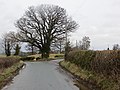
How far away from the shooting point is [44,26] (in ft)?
273

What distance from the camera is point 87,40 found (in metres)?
119

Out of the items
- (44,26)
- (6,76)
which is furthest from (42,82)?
(44,26)

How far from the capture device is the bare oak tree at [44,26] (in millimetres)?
82062

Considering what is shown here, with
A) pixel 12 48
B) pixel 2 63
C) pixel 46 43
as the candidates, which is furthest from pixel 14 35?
pixel 2 63

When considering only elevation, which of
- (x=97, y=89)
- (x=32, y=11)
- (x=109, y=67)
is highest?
(x=32, y=11)

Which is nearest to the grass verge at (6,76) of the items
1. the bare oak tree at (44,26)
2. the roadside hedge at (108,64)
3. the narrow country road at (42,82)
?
the narrow country road at (42,82)

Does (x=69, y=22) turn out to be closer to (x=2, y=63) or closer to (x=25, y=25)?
(x=25, y=25)

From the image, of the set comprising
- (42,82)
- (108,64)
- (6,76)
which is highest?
(108,64)

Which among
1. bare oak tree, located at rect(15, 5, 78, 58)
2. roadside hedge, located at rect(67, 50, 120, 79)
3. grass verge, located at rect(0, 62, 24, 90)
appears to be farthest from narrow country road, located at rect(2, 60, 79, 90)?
bare oak tree, located at rect(15, 5, 78, 58)

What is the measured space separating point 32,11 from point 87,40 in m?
41.1

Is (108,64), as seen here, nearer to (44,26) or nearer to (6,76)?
(6,76)

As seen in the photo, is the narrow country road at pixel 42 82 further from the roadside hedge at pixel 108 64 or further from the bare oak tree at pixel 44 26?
the bare oak tree at pixel 44 26

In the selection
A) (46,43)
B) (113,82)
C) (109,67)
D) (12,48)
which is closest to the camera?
(113,82)

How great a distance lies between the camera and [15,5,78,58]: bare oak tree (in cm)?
8206
